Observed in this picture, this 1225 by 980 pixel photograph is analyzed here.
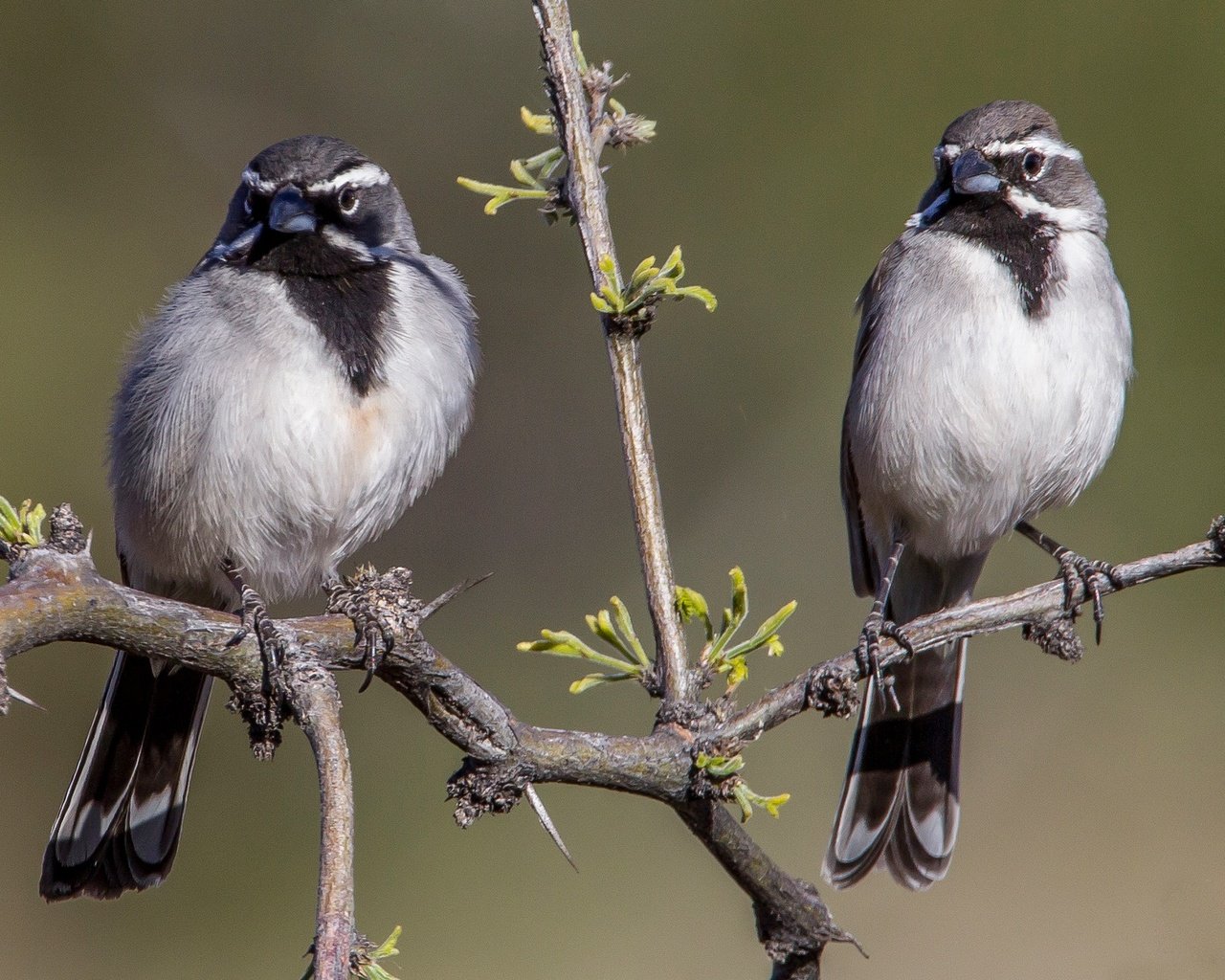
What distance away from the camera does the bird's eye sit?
4.88 m

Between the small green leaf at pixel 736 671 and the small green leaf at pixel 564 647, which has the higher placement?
the small green leaf at pixel 736 671

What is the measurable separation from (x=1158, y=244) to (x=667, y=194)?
276 centimetres

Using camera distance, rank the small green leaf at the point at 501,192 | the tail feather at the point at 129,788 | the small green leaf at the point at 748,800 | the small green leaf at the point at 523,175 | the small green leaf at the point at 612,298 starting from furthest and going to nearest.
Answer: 1. the tail feather at the point at 129,788
2. the small green leaf at the point at 523,175
3. the small green leaf at the point at 501,192
4. the small green leaf at the point at 612,298
5. the small green leaf at the point at 748,800

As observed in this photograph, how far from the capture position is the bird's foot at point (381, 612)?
9.11ft

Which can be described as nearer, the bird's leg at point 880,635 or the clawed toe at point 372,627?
the clawed toe at point 372,627

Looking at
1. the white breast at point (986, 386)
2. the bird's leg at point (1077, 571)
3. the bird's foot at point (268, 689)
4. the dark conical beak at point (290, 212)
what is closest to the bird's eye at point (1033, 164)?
the white breast at point (986, 386)

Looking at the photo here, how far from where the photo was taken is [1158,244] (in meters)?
7.22

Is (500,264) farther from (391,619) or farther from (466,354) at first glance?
(391,619)

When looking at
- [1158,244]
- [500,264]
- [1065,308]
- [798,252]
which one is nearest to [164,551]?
[1065,308]

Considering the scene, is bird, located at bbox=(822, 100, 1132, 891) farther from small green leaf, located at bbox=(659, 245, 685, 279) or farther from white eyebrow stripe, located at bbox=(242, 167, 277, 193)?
white eyebrow stripe, located at bbox=(242, 167, 277, 193)

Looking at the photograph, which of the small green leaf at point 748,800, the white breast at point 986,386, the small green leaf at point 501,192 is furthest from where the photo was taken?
the white breast at point 986,386


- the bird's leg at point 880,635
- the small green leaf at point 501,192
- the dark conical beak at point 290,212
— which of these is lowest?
the bird's leg at point 880,635

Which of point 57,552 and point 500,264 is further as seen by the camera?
point 500,264

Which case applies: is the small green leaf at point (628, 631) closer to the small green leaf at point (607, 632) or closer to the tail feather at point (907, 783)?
the small green leaf at point (607, 632)
